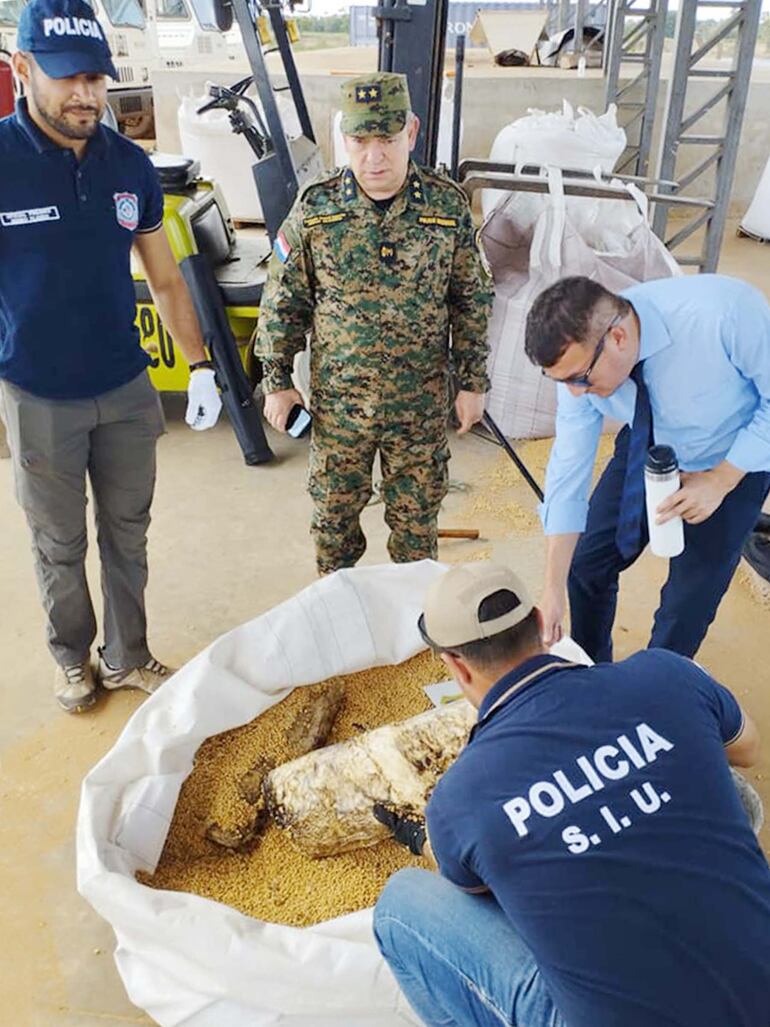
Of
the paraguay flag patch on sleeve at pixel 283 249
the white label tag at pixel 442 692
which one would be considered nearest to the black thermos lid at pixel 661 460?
the white label tag at pixel 442 692

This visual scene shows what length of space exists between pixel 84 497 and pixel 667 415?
1.33 metres

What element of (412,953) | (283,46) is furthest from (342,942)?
(283,46)

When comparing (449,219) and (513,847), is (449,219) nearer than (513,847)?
No

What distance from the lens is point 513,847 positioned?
106 centimetres

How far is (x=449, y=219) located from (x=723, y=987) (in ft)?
5.51

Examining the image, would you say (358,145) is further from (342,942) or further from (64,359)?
(342,942)

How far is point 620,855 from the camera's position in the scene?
1026mm

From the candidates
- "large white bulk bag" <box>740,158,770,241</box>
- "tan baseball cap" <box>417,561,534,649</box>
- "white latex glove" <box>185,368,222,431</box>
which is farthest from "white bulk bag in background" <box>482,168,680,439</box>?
"large white bulk bag" <box>740,158,770,241</box>

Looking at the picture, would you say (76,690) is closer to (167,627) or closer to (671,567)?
(167,627)

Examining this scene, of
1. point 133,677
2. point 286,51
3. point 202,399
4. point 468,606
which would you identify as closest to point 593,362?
point 468,606

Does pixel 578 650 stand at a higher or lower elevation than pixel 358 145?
lower

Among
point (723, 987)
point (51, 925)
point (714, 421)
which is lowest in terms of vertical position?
point (51, 925)

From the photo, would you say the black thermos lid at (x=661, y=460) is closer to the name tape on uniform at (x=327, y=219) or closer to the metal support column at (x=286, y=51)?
the name tape on uniform at (x=327, y=219)

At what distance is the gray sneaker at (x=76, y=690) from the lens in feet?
7.62
